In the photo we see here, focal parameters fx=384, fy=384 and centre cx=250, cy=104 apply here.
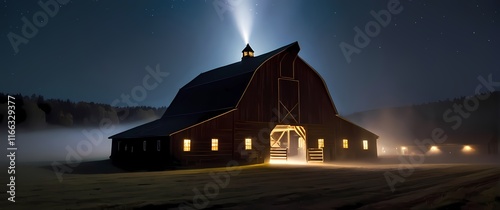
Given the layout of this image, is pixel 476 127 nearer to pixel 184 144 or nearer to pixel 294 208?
pixel 184 144

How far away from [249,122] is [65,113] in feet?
269

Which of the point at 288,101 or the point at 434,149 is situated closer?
the point at 288,101

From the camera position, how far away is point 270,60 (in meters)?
31.7

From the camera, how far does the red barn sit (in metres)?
27.2

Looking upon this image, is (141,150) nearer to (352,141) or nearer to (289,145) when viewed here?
(289,145)

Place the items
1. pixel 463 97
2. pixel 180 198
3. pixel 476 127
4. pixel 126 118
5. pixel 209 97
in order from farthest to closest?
1. pixel 126 118
2. pixel 463 97
3. pixel 476 127
4. pixel 209 97
5. pixel 180 198

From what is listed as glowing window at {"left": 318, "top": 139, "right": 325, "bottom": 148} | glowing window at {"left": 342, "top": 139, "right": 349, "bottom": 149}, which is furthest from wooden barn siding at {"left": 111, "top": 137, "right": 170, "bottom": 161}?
glowing window at {"left": 342, "top": 139, "right": 349, "bottom": 149}

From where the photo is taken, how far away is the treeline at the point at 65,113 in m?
85.2

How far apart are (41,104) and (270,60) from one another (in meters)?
83.5

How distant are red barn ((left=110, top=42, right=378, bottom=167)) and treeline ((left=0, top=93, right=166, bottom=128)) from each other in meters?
58.0

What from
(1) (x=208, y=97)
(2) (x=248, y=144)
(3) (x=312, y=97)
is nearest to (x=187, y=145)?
(2) (x=248, y=144)

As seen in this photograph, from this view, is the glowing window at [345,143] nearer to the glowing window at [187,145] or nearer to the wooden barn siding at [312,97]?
the wooden barn siding at [312,97]

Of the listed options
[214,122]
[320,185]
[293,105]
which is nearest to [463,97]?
[293,105]

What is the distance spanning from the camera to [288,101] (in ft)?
106
